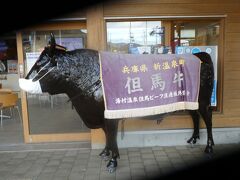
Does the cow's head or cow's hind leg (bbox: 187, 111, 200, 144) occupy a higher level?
the cow's head

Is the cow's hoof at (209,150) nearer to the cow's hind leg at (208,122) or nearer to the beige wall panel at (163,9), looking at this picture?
the cow's hind leg at (208,122)

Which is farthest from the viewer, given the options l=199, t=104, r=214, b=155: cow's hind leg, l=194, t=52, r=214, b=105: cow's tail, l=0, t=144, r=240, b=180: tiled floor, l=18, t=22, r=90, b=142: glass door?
l=18, t=22, r=90, b=142: glass door

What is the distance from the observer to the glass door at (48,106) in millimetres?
5129

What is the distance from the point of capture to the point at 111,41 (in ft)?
16.4

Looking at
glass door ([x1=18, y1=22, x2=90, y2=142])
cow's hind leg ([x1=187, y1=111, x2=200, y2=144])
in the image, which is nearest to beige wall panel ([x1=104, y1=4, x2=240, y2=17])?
glass door ([x1=18, y1=22, x2=90, y2=142])

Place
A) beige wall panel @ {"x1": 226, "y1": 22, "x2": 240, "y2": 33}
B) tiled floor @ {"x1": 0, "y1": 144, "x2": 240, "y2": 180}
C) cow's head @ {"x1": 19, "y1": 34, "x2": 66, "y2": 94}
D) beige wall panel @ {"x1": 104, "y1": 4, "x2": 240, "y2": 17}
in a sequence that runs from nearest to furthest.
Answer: cow's head @ {"x1": 19, "y1": 34, "x2": 66, "y2": 94} < tiled floor @ {"x1": 0, "y1": 144, "x2": 240, "y2": 180} < beige wall panel @ {"x1": 104, "y1": 4, "x2": 240, "y2": 17} < beige wall panel @ {"x1": 226, "y1": 22, "x2": 240, "y2": 33}

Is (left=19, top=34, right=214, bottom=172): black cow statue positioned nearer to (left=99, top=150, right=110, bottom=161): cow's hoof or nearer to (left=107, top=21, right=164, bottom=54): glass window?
(left=99, top=150, right=110, bottom=161): cow's hoof

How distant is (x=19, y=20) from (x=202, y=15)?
3044 millimetres

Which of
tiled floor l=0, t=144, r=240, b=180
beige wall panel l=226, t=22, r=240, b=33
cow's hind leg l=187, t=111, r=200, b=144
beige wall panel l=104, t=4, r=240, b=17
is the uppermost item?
beige wall panel l=104, t=4, r=240, b=17

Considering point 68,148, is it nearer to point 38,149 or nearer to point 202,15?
point 38,149

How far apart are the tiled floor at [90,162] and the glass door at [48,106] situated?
344 millimetres

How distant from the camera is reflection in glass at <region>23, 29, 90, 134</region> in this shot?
514 centimetres

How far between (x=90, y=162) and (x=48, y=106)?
1.69 metres

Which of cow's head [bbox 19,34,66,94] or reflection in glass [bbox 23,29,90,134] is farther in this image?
reflection in glass [bbox 23,29,90,134]
